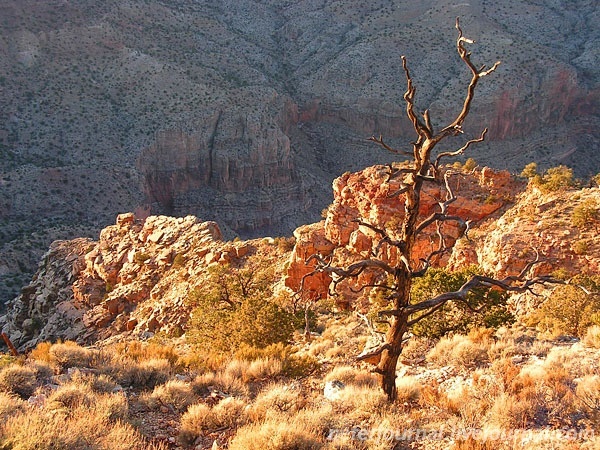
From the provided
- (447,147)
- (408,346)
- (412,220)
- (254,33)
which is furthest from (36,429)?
(254,33)

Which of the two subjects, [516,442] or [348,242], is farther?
[348,242]

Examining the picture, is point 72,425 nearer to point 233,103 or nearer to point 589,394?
point 589,394

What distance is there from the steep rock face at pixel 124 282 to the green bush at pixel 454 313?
1065cm

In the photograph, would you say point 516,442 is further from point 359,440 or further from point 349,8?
point 349,8

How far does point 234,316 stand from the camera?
13609mm

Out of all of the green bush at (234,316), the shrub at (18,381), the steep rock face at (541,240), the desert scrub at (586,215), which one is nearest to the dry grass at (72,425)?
the shrub at (18,381)

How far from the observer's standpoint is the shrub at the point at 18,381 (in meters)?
7.03

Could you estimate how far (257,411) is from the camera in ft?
21.3

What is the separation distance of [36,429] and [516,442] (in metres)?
5.17

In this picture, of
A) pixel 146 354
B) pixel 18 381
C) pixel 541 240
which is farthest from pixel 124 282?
pixel 541 240

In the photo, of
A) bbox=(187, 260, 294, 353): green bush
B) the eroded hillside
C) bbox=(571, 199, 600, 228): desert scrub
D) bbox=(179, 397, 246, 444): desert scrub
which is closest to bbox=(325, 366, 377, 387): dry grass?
bbox=(179, 397, 246, 444): desert scrub

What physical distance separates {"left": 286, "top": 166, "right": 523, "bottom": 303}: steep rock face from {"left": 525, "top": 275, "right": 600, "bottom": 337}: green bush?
5.68m

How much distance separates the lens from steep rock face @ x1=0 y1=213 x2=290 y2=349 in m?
21.6

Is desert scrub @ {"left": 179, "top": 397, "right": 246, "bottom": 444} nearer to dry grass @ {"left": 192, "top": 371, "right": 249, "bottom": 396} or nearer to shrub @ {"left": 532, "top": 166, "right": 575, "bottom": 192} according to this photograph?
dry grass @ {"left": 192, "top": 371, "right": 249, "bottom": 396}
